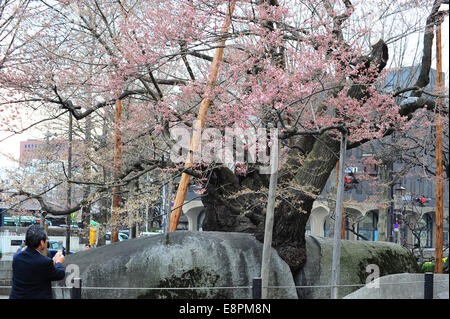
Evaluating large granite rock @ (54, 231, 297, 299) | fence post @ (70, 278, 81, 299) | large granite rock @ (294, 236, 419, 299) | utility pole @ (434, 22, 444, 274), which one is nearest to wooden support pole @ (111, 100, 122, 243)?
large granite rock @ (54, 231, 297, 299)

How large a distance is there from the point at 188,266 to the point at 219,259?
778mm

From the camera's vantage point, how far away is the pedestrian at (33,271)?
16.7 ft

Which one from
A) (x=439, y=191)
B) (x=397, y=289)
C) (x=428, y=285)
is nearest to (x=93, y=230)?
(x=397, y=289)

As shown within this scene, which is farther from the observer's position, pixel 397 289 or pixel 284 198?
pixel 284 198

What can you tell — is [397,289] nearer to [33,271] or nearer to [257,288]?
[257,288]

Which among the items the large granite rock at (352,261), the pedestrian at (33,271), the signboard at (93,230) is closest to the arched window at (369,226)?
the signboard at (93,230)

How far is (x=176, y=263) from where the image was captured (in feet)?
39.8

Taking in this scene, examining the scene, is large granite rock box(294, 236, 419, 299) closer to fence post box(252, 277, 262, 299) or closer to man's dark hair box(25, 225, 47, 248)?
fence post box(252, 277, 262, 299)

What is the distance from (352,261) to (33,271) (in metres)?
10.8

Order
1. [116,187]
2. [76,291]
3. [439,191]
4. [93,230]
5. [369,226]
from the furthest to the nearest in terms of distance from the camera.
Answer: [369,226]
[93,230]
[439,191]
[116,187]
[76,291]

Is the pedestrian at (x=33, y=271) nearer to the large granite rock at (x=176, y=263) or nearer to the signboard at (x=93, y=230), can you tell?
the large granite rock at (x=176, y=263)

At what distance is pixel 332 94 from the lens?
13195 millimetres

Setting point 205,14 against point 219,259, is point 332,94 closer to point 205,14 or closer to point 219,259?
point 205,14
